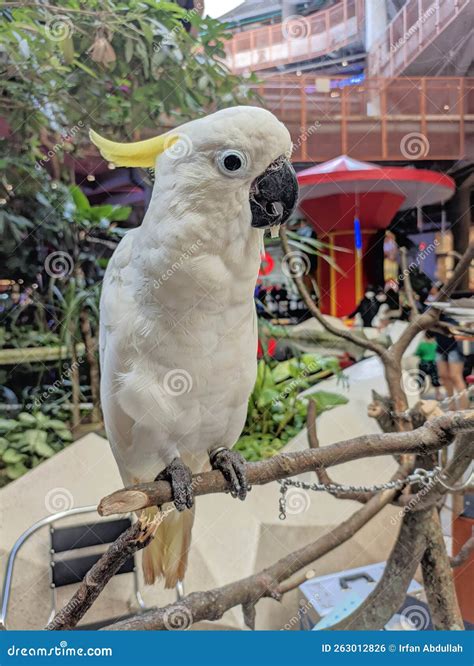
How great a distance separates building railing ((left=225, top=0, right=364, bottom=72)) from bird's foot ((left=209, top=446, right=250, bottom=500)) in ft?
3.93

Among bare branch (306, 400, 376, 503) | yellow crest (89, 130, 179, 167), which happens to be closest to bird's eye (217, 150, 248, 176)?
yellow crest (89, 130, 179, 167)

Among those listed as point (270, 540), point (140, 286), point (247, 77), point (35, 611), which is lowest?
point (35, 611)

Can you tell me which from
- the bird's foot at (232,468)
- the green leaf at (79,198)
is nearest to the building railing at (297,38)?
the green leaf at (79,198)

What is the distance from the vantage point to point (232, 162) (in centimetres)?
129

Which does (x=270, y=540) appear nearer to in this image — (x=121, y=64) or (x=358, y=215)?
(x=358, y=215)

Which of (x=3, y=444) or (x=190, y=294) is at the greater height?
(x=190, y=294)

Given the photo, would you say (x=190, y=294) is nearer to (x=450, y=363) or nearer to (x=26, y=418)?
(x=26, y=418)

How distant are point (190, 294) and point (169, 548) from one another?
0.85m

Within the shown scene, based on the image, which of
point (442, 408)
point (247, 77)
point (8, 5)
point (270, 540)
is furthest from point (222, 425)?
point (8, 5)

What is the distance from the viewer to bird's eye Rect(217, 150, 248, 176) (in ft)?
4.20

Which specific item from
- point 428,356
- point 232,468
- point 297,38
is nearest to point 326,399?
point 428,356

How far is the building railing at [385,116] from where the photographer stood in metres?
1.78

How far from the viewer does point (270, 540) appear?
6.08 feet

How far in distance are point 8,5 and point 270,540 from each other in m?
1.95
